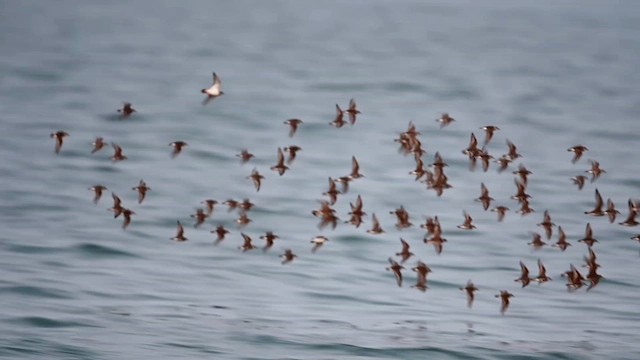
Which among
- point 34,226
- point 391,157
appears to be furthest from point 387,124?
point 34,226

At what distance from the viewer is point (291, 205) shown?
5053cm

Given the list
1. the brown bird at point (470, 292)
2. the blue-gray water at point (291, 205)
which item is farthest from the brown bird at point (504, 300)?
the brown bird at point (470, 292)

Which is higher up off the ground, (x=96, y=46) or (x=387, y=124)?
(x=96, y=46)

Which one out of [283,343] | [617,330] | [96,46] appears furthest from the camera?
[96,46]

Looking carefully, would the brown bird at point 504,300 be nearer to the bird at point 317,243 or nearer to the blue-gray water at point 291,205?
the blue-gray water at point 291,205

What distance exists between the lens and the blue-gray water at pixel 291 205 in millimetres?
33469

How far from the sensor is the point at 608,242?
4566 centimetres

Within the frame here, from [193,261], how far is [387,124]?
35.9m

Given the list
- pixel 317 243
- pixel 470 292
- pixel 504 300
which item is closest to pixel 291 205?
pixel 317 243

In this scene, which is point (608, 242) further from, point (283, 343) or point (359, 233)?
point (283, 343)

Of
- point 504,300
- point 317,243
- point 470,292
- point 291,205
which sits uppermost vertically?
point 291,205

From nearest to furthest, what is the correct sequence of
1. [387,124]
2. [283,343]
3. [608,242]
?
1. [283,343]
2. [608,242]
3. [387,124]

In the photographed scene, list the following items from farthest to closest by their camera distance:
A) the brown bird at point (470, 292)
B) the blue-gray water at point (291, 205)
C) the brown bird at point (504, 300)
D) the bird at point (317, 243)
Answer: the bird at point (317, 243), the brown bird at point (470, 292), the blue-gray water at point (291, 205), the brown bird at point (504, 300)

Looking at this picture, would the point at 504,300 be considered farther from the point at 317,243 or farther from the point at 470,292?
the point at 317,243
